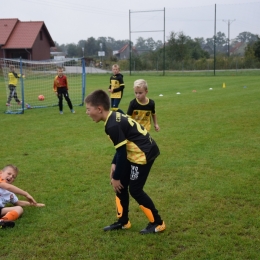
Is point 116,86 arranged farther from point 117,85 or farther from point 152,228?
point 152,228

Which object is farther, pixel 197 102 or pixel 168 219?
pixel 197 102

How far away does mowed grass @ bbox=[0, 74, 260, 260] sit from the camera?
409 centimetres

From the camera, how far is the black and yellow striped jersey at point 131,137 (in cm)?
379

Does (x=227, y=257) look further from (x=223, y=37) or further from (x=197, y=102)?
(x=223, y=37)

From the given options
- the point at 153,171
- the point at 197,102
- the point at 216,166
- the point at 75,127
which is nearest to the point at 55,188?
the point at 153,171

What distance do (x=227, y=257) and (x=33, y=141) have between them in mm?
6588

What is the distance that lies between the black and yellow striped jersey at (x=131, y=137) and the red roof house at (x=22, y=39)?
153 feet

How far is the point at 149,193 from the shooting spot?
18.6ft

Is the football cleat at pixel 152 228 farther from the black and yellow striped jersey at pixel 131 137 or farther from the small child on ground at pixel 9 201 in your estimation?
the small child on ground at pixel 9 201

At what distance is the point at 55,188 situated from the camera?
5.94 m

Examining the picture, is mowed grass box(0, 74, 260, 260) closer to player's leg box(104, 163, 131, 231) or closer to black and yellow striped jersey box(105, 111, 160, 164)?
player's leg box(104, 163, 131, 231)

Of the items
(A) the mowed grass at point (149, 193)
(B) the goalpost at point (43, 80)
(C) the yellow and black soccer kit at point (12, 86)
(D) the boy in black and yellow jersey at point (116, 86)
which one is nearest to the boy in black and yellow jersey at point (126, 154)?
(A) the mowed grass at point (149, 193)

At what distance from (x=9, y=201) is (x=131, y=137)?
2.15m

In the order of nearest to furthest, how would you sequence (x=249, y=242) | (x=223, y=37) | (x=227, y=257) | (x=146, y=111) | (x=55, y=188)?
(x=227, y=257)
(x=249, y=242)
(x=55, y=188)
(x=146, y=111)
(x=223, y=37)
